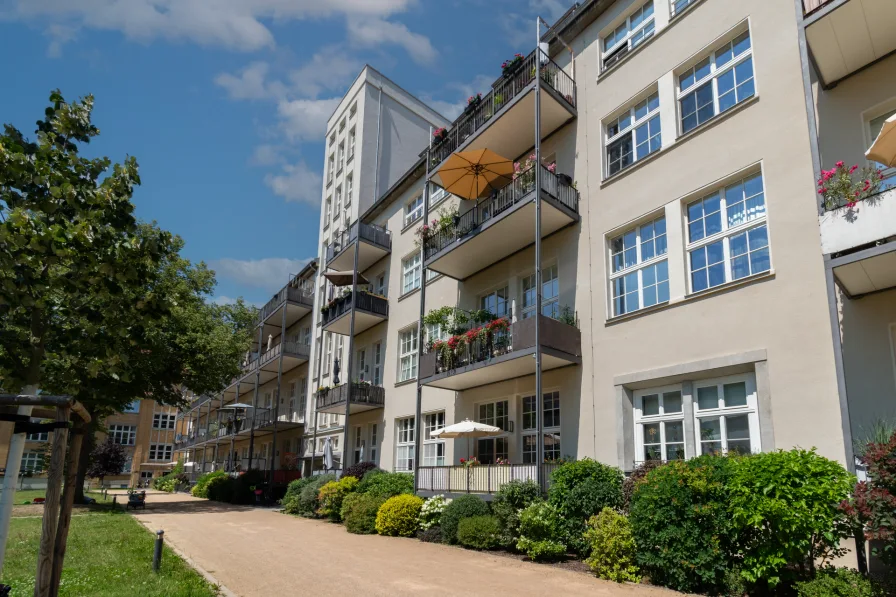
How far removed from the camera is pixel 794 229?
1035cm

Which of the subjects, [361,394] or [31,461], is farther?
[31,461]

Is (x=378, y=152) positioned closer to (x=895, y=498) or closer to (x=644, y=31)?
(x=644, y=31)

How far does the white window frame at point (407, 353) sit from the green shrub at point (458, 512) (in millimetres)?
8181

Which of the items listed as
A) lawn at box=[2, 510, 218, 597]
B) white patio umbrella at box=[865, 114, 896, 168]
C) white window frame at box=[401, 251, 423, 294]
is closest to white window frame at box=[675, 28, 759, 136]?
white patio umbrella at box=[865, 114, 896, 168]

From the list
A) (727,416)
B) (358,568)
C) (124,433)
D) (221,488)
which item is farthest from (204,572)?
(124,433)

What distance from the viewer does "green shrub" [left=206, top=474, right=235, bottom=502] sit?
3123cm

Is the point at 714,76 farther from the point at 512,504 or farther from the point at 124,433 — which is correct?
the point at 124,433

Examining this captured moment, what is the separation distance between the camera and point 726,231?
11.6 meters

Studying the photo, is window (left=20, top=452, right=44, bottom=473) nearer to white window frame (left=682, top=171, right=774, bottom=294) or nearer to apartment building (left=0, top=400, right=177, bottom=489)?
apartment building (left=0, top=400, right=177, bottom=489)

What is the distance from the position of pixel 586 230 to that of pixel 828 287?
659cm

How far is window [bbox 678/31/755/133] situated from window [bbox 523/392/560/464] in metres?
6.97

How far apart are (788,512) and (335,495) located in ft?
48.0

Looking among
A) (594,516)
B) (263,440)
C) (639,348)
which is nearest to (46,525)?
(594,516)

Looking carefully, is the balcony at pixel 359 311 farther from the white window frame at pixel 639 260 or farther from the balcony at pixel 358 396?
the white window frame at pixel 639 260
